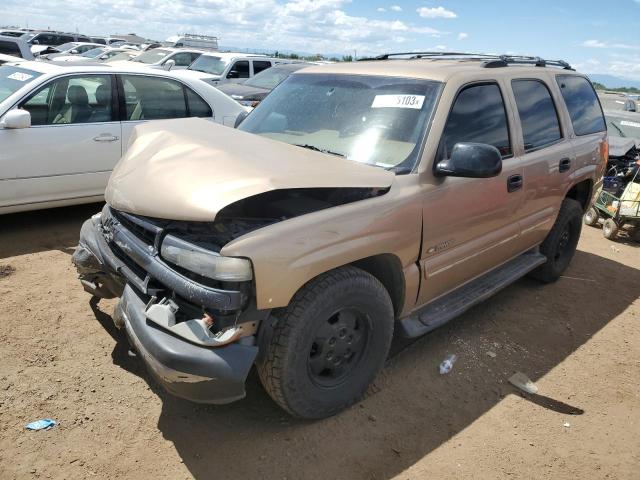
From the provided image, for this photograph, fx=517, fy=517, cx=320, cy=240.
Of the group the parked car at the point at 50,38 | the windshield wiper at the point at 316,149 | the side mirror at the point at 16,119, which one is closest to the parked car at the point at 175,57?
the side mirror at the point at 16,119

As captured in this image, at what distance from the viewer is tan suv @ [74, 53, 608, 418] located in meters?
2.29

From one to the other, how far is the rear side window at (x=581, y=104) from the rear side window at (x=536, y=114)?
1.14 feet

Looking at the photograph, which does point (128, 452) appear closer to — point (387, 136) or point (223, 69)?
point (387, 136)

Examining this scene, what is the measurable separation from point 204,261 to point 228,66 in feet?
39.6

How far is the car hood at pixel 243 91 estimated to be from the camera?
10.7 metres

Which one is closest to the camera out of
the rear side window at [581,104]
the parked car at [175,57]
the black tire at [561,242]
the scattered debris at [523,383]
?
the scattered debris at [523,383]

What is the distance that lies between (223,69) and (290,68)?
213cm

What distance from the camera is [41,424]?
2.68 m

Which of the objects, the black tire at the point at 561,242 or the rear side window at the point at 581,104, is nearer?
the rear side window at the point at 581,104

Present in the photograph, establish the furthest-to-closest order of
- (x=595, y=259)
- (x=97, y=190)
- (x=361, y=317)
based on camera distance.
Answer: (x=595, y=259), (x=97, y=190), (x=361, y=317)

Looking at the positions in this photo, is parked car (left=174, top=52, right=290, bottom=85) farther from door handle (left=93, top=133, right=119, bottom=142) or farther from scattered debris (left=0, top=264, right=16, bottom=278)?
scattered debris (left=0, top=264, right=16, bottom=278)

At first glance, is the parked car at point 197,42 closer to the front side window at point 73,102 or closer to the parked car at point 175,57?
the parked car at point 175,57

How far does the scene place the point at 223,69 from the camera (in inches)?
527

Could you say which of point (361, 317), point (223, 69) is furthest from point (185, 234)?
point (223, 69)
